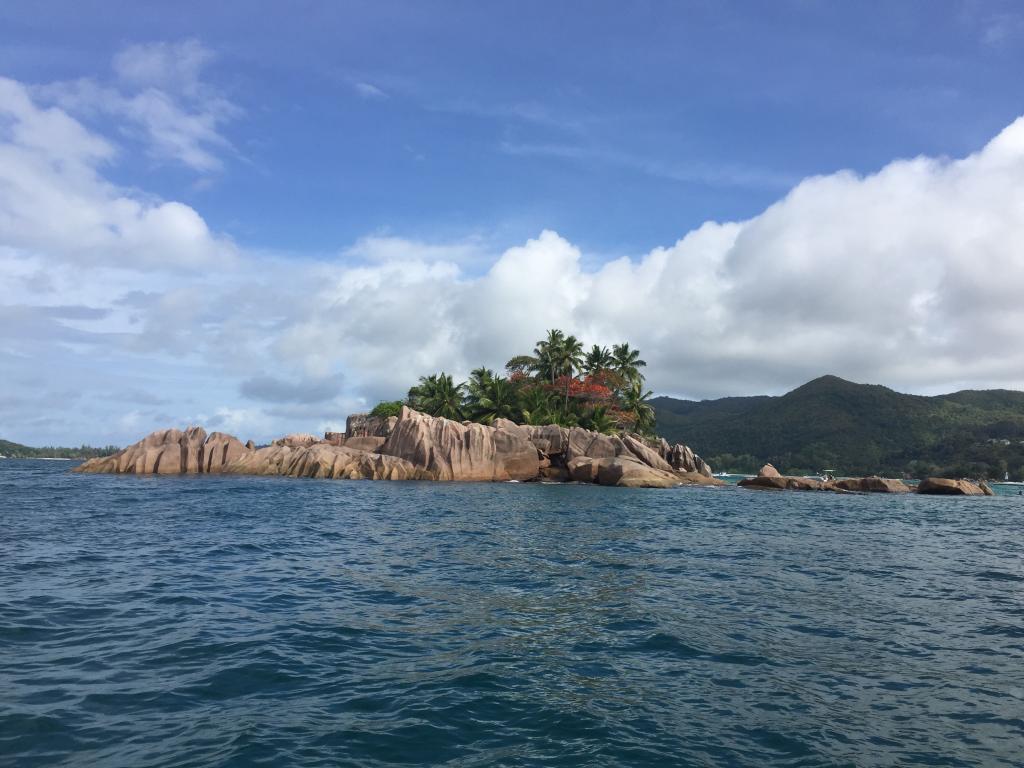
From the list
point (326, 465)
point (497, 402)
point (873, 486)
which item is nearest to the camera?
point (326, 465)

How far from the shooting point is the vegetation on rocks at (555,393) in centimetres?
7875

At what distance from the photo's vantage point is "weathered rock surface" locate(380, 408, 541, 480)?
63438 mm

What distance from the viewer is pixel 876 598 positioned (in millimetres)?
15531

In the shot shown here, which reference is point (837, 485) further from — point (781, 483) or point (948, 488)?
point (948, 488)

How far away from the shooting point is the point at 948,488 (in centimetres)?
7212

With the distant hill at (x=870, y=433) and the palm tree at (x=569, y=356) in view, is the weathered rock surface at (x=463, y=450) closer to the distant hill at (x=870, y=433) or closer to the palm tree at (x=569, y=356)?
the palm tree at (x=569, y=356)

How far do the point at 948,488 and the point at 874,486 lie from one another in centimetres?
847

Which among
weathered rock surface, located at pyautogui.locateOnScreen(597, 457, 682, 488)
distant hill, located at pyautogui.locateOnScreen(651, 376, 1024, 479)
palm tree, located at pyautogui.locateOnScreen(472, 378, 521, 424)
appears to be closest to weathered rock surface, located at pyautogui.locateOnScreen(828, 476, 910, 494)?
weathered rock surface, located at pyautogui.locateOnScreen(597, 457, 682, 488)

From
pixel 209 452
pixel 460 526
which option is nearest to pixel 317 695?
pixel 460 526

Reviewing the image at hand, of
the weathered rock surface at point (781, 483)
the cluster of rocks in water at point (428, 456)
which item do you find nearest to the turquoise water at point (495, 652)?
the cluster of rocks in water at point (428, 456)

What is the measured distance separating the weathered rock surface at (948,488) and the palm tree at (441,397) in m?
53.0

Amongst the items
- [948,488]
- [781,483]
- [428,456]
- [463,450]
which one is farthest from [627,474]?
[948,488]

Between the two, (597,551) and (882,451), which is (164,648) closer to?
(597,551)

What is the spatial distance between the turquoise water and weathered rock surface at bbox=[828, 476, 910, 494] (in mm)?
53079
